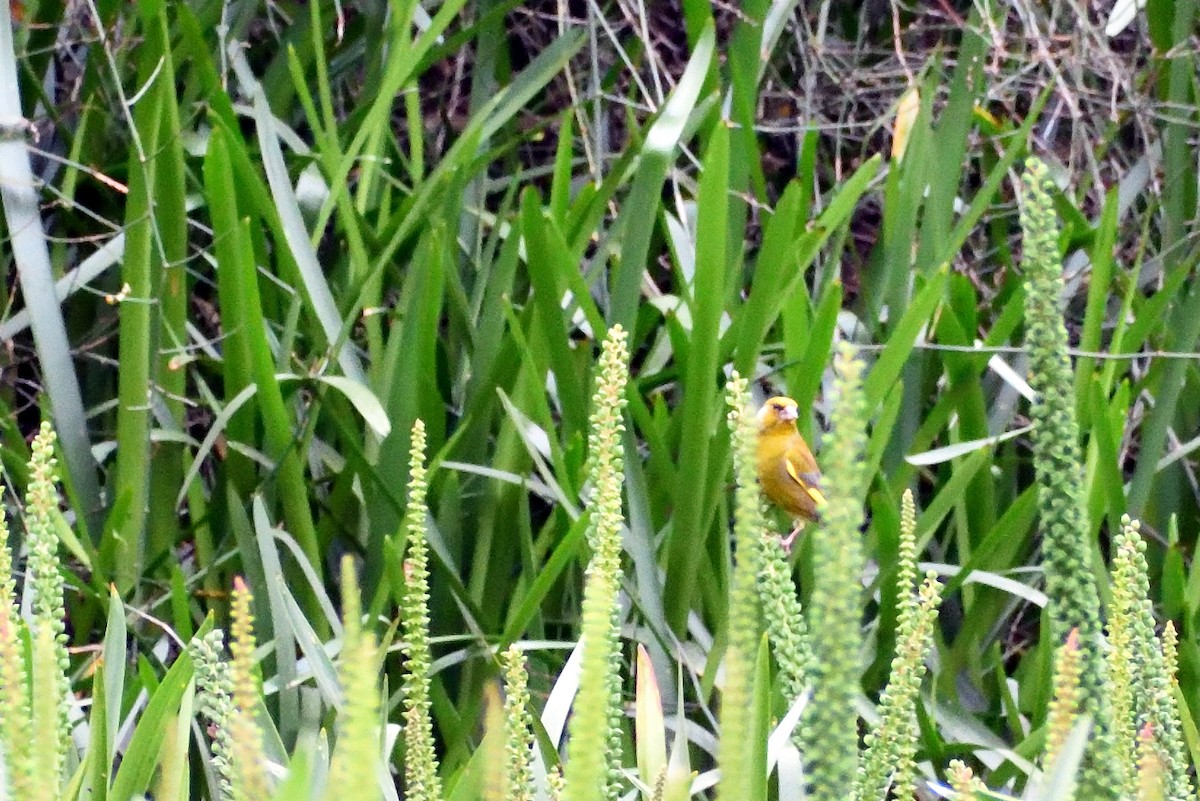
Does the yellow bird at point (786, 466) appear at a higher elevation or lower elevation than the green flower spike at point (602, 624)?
higher

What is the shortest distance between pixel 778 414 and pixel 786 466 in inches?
3.0

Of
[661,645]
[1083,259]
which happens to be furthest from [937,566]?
[1083,259]

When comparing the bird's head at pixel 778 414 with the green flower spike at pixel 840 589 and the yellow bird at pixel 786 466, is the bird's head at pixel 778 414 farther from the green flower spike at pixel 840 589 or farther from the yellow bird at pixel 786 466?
the green flower spike at pixel 840 589

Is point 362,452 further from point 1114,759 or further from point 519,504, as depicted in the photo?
point 1114,759

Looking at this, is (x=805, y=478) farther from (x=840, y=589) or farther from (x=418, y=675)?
(x=840, y=589)

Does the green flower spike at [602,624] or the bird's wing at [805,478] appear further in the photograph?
the bird's wing at [805,478]

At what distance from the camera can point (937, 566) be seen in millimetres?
1673

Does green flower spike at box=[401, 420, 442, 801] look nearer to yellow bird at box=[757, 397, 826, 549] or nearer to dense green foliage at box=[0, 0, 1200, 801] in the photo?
dense green foliage at box=[0, 0, 1200, 801]

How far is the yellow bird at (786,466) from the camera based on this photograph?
1.67 m

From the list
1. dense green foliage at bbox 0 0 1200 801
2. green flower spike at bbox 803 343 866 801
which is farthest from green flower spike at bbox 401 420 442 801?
green flower spike at bbox 803 343 866 801

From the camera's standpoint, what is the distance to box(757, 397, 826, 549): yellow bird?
167 centimetres

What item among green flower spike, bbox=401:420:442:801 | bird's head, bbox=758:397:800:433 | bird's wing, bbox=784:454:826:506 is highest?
bird's head, bbox=758:397:800:433

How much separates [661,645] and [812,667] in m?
0.92

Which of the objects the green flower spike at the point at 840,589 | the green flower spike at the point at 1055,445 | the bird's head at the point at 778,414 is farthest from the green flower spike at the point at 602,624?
the bird's head at the point at 778,414
